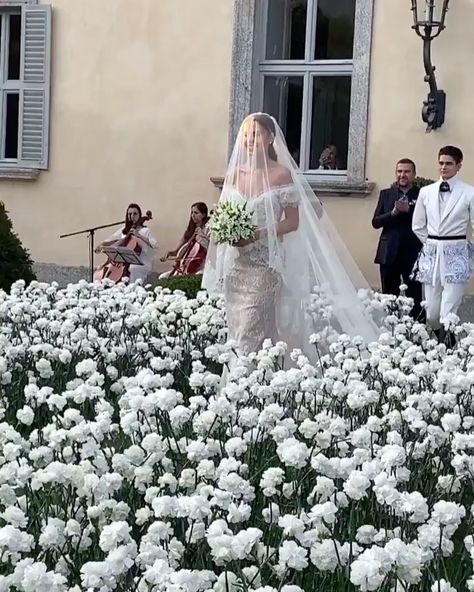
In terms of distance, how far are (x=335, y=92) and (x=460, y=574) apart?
9.28 m

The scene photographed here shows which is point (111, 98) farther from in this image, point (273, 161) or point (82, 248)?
point (273, 161)

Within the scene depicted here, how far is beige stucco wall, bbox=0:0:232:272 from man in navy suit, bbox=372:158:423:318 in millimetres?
2466

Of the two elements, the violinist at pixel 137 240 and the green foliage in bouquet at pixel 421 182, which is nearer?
the green foliage in bouquet at pixel 421 182

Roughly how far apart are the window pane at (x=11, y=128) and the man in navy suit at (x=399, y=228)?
196 inches

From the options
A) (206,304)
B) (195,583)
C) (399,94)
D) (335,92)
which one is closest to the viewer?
(195,583)

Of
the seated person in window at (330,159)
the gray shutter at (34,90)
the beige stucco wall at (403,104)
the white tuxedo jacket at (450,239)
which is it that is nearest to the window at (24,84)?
the gray shutter at (34,90)

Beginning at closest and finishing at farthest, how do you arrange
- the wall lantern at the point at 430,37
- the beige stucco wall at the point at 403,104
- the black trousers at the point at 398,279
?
1. the black trousers at the point at 398,279
2. the wall lantern at the point at 430,37
3. the beige stucco wall at the point at 403,104

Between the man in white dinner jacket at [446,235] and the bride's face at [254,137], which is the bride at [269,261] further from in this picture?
the man in white dinner jacket at [446,235]

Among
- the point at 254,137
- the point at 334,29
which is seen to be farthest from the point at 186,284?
the point at 334,29

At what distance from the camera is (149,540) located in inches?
115

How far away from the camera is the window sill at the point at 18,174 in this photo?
13211 millimetres

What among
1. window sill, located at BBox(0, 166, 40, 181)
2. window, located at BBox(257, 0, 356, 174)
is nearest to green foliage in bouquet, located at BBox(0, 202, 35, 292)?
window, located at BBox(257, 0, 356, 174)

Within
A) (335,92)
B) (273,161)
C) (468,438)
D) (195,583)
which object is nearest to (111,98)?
(335,92)

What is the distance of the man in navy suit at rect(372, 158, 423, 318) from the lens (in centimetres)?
1027
